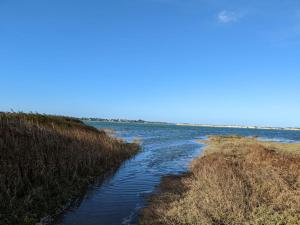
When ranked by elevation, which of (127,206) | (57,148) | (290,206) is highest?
(57,148)

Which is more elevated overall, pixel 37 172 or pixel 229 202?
pixel 37 172

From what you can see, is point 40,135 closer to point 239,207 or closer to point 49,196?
point 49,196

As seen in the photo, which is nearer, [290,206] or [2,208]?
[2,208]

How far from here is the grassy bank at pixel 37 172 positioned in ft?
32.2

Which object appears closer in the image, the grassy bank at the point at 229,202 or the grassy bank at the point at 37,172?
the grassy bank at the point at 229,202

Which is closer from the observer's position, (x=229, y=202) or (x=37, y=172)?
(x=229, y=202)

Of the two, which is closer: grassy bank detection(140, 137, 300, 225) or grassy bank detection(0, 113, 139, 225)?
grassy bank detection(140, 137, 300, 225)

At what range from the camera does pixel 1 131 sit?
514 inches

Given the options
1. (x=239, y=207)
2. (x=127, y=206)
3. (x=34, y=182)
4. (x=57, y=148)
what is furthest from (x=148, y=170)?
(x=239, y=207)

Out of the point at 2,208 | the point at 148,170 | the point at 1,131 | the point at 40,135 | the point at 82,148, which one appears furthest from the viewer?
the point at 148,170

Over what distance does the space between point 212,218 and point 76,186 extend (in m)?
6.67

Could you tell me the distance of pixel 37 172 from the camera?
1204 cm

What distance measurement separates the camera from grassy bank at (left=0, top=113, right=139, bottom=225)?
9.81 metres

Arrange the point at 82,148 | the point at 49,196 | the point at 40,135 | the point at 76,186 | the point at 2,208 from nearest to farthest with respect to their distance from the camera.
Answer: the point at 2,208, the point at 49,196, the point at 76,186, the point at 40,135, the point at 82,148
